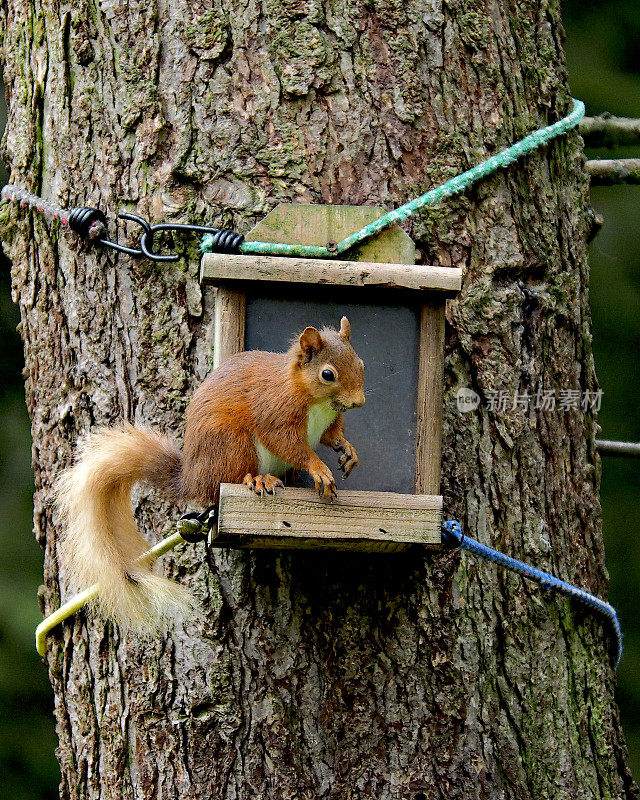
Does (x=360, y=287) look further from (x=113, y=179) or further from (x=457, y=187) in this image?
(x=113, y=179)

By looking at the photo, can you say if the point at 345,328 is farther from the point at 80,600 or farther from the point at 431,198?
the point at 80,600

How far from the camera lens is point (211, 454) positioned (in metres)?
1.70

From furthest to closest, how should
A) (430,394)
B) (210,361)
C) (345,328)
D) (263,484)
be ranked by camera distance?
(210,361) → (430,394) → (345,328) → (263,484)

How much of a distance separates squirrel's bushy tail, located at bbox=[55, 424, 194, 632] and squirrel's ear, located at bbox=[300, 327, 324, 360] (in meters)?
0.32

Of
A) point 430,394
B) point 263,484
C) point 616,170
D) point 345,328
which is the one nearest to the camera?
point 263,484

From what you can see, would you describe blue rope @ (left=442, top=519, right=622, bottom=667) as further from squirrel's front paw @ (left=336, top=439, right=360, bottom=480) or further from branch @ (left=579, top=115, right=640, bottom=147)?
branch @ (left=579, top=115, right=640, bottom=147)

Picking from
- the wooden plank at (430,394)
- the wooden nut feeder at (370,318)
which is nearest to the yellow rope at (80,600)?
the wooden nut feeder at (370,318)

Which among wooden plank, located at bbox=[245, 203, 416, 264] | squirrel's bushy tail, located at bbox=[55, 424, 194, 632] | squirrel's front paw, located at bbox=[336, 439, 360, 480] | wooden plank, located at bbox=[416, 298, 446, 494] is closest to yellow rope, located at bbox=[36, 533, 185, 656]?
squirrel's bushy tail, located at bbox=[55, 424, 194, 632]

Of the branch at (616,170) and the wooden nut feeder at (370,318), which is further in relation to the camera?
the branch at (616,170)

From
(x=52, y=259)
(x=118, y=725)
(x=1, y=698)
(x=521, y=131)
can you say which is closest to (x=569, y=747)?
(x=118, y=725)

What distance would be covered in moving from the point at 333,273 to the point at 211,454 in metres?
0.35

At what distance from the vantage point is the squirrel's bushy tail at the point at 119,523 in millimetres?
1764

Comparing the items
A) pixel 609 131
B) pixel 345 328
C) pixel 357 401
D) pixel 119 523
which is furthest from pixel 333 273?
pixel 609 131

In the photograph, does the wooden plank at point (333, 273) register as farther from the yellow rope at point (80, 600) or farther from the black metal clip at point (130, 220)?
the yellow rope at point (80, 600)
